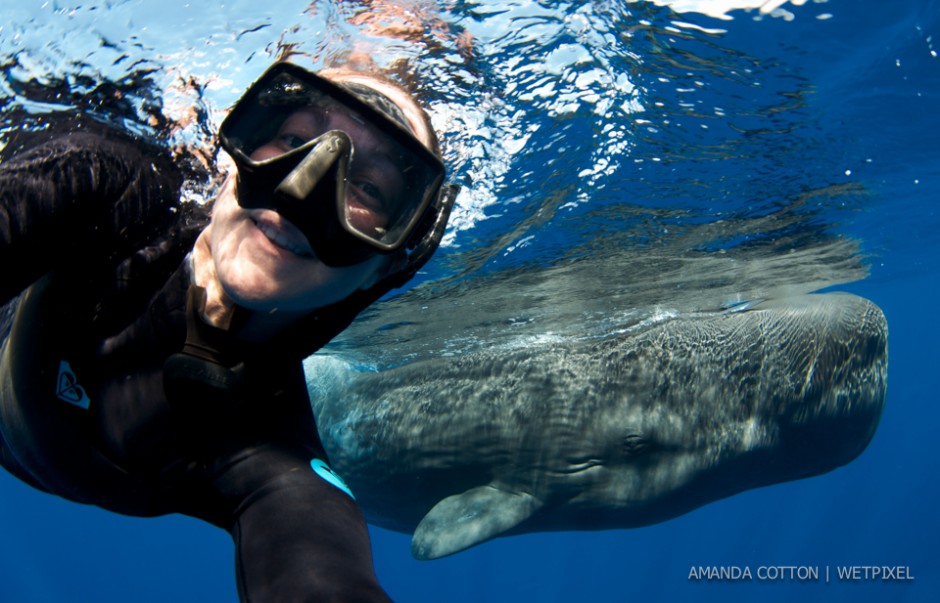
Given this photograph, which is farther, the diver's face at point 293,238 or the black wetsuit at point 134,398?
the black wetsuit at point 134,398

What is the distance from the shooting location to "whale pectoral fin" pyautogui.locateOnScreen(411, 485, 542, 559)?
643 cm

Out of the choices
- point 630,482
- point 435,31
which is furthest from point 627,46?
point 630,482

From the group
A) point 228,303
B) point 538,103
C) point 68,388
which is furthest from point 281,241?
point 538,103

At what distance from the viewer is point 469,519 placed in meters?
6.83

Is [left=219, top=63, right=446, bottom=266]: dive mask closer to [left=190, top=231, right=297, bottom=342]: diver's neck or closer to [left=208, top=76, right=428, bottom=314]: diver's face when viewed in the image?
[left=208, top=76, right=428, bottom=314]: diver's face

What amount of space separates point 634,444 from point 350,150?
6.09 meters

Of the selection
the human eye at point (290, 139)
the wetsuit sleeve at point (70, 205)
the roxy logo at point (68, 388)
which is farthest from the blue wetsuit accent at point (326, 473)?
the human eye at point (290, 139)

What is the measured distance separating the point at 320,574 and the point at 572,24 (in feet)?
13.4

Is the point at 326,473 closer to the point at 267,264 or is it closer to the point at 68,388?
the point at 267,264

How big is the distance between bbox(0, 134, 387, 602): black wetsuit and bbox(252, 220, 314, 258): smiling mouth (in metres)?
0.78

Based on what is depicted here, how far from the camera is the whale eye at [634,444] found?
7.41 m

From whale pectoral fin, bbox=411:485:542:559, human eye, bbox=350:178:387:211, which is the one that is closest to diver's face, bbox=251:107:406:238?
human eye, bbox=350:178:387:211

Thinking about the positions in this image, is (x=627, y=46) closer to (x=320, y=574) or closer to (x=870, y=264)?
(x=320, y=574)

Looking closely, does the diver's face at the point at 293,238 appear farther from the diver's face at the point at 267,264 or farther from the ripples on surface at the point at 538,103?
the ripples on surface at the point at 538,103
